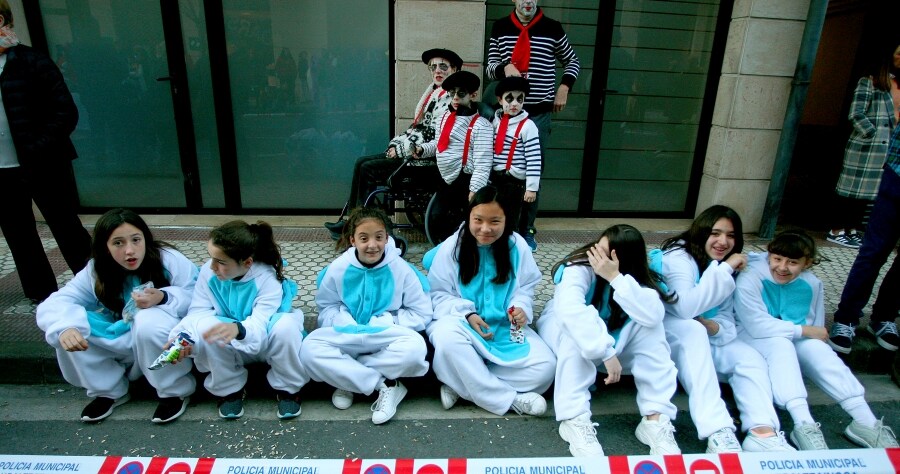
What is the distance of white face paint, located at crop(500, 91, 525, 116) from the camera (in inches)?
149

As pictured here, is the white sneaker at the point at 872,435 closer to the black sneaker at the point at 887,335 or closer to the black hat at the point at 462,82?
the black sneaker at the point at 887,335

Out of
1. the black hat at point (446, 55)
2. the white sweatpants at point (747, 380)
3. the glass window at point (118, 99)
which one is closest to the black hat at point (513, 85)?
the black hat at point (446, 55)

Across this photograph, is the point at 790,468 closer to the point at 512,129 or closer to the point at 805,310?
the point at 805,310

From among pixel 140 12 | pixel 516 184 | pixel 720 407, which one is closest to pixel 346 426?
pixel 720 407

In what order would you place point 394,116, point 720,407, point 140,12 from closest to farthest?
point 720,407
point 140,12
point 394,116

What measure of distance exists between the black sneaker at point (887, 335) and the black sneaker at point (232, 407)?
368 cm

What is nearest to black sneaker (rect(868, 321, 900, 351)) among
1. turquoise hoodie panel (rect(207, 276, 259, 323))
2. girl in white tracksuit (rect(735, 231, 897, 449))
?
girl in white tracksuit (rect(735, 231, 897, 449))

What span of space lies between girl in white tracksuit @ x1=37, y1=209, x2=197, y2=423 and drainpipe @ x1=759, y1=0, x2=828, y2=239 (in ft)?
16.6

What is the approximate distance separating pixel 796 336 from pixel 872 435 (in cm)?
52

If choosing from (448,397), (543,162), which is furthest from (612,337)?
(543,162)

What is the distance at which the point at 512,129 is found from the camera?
12.9ft

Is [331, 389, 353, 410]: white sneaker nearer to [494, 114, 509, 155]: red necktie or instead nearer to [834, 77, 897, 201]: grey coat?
[494, 114, 509, 155]: red necktie

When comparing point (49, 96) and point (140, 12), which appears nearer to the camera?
point (49, 96)

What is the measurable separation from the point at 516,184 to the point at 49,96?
303cm
